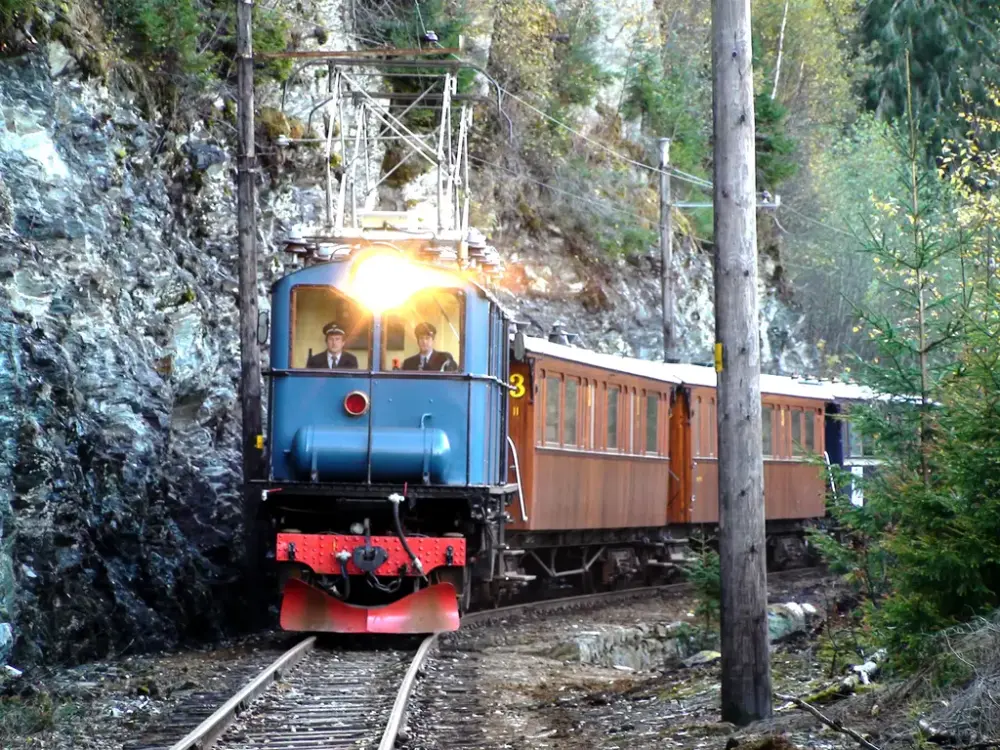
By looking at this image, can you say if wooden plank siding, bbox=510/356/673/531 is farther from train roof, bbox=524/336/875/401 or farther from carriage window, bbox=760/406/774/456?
carriage window, bbox=760/406/774/456

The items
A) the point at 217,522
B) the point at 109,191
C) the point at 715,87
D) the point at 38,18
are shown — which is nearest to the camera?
the point at 715,87

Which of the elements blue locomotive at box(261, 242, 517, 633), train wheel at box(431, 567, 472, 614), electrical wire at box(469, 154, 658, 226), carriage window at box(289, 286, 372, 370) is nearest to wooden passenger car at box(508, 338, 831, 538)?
train wheel at box(431, 567, 472, 614)

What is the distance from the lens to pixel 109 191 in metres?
18.0

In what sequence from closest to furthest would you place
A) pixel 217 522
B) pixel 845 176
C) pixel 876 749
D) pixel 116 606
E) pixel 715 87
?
pixel 876 749 < pixel 715 87 < pixel 116 606 < pixel 217 522 < pixel 845 176

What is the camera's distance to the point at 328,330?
14.1 m

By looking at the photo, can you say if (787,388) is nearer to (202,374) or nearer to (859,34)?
(202,374)

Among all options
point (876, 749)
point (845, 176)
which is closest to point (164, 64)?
point (876, 749)

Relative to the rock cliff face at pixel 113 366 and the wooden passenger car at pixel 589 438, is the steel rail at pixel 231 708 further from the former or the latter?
the wooden passenger car at pixel 589 438

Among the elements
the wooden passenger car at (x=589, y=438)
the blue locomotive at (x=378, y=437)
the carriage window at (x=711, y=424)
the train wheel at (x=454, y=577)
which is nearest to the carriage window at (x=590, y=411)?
the wooden passenger car at (x=589, y=438)

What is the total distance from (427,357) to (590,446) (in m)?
5.35

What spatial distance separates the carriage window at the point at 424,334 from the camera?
14.0 meters

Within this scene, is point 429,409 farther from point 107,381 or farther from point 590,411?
point 590,411

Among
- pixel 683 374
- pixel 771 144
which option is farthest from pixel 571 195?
pixel 683 374

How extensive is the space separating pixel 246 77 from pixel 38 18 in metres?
2.35
